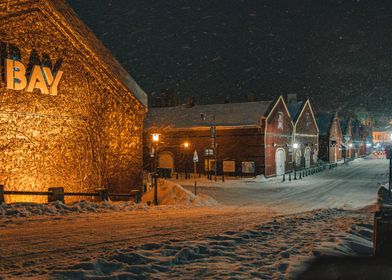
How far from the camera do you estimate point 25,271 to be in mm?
5539

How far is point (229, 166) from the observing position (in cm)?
3547

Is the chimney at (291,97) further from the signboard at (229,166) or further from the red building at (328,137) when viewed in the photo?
the signboard at (229,166)

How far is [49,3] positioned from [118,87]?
4642 mm

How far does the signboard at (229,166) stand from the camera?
35.3 m

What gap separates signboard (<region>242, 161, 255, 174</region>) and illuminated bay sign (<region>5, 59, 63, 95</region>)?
73.8ft

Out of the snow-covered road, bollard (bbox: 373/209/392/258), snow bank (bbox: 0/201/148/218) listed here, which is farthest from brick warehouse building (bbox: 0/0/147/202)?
bollard (bbox: 373/209/392/258)

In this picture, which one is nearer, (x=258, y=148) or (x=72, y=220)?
(x=72, y=220)

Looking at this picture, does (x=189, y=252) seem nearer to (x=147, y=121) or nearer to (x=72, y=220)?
(x=72, y=220)

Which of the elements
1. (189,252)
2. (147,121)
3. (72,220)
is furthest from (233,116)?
(189,252)

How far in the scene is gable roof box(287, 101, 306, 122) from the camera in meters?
44.1

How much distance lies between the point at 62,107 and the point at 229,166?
22.2 meters

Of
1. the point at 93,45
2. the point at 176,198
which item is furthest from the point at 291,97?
the point at 93,45

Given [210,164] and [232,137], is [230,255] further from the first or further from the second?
[210,164]

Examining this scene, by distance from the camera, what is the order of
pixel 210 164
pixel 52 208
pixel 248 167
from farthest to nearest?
1. pixel 210 164
2. pixel 248 167
3. pixel 52 208
